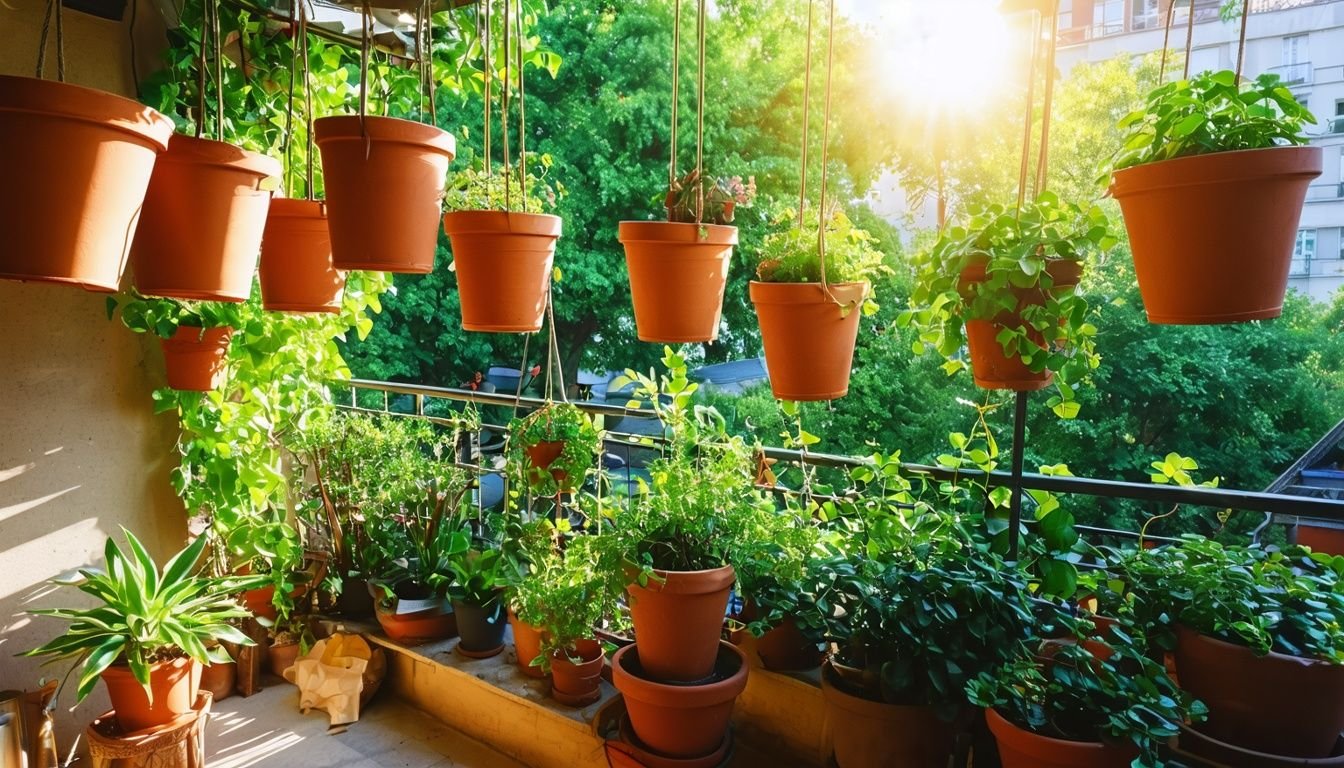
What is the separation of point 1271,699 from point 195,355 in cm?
259

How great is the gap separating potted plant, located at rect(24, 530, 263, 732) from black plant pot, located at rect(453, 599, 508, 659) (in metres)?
0.60

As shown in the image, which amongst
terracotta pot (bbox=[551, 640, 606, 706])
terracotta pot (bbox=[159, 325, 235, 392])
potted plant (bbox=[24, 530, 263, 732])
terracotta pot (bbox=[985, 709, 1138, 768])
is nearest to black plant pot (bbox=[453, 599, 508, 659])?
terracotta pot (bbox=[551, 640, 606, 706])

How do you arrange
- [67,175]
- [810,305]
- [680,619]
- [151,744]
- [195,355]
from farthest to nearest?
[195,355], [151,744], [680,619], [810,305], [67,175]

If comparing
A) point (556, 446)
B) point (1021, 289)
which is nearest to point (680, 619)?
point (556, 446)

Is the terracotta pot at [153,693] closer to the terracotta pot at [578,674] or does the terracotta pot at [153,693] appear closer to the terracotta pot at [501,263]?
the terracotta pot at [578,674]

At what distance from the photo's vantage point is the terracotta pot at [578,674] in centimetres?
210

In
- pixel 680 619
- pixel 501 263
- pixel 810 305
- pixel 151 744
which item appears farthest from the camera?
pixel 151 744

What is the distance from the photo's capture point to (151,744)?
1.92m

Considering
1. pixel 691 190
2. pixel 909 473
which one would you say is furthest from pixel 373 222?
pixel 909 473

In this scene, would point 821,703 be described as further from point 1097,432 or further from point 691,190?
point 1097,432

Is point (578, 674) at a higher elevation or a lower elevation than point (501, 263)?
lower

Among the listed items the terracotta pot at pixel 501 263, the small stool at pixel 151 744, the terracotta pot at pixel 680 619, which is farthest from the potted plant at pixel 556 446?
the small stool at pixel 151 744

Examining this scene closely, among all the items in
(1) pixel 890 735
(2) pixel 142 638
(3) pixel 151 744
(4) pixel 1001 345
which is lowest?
(3) pixel 151 744

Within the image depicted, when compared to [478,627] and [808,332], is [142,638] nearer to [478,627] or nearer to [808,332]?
[478,627]
